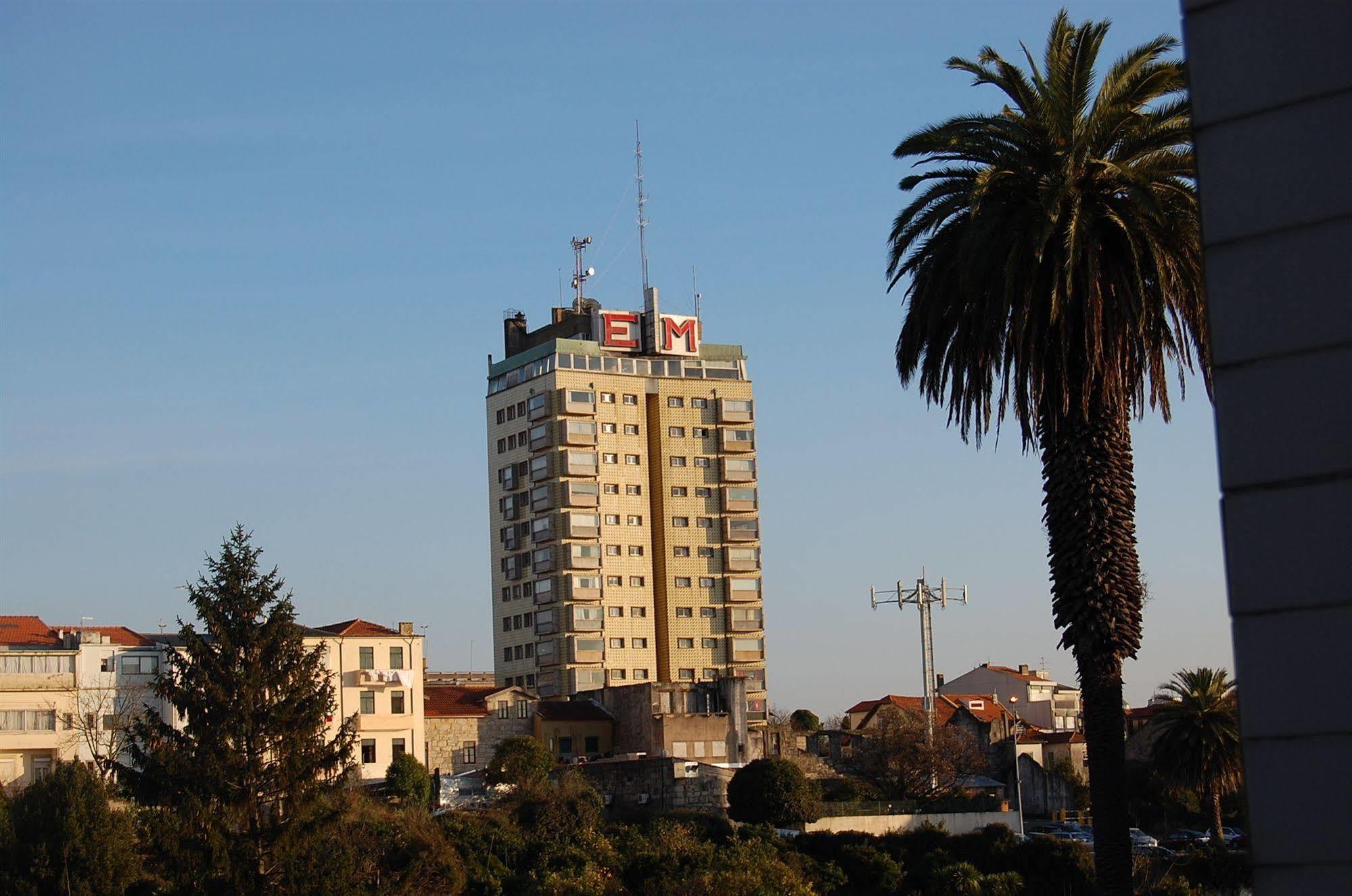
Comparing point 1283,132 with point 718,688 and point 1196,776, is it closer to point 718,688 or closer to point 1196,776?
point 1196,776

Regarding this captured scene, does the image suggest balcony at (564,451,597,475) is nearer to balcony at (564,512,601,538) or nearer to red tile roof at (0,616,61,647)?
balcony at (564,512,601,538)

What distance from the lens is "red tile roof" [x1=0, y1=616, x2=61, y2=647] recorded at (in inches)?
Answer: 3767

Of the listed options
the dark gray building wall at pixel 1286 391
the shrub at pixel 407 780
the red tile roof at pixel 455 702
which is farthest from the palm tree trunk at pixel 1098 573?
the red tile roof at pixel 455 702

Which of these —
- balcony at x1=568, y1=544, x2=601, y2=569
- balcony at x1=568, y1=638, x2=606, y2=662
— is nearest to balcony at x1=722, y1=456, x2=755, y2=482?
balcony at x1=568, y1=544, x2=601, y2=569

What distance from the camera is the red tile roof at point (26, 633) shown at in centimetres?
9569

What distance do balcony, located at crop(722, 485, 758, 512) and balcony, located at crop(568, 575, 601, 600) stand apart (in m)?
13.9

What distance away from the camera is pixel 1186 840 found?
75.7m

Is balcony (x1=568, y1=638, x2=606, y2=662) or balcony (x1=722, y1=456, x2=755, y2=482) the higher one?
balcony (x1=722, y1=456, x2=755, y2=482)

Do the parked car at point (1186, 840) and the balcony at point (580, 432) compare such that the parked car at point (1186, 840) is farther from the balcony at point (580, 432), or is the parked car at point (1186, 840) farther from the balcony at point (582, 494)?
the balcony at point (580, 432)

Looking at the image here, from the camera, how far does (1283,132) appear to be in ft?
37.7

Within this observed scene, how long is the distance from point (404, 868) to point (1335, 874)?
168 feet

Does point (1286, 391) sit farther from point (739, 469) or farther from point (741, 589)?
point (739, 469)

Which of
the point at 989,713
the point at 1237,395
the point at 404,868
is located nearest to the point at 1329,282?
the point at 1237,395

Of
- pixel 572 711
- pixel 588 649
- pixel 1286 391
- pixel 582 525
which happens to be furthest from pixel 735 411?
pixel 1286 391
